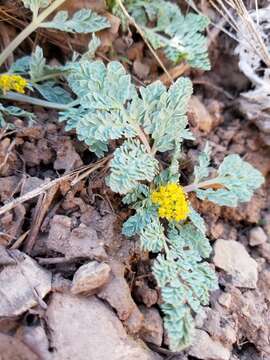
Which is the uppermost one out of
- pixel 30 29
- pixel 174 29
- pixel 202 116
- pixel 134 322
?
pixel 30 29

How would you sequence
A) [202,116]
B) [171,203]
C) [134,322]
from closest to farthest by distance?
[134,322] → [171,203] → [202,116]

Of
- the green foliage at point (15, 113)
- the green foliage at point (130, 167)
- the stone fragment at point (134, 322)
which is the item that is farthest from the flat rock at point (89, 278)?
the green foliage at point (15, 113)

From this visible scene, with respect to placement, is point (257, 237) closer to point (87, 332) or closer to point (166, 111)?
point (166, 111)

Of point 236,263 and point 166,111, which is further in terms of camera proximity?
point 236,263

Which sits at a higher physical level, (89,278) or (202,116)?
(202,116)

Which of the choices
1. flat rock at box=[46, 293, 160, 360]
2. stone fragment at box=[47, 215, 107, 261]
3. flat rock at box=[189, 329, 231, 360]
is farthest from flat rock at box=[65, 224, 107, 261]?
flat rock at box=[189, 329, 231, 360]

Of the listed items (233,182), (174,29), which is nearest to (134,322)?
(233,182)
